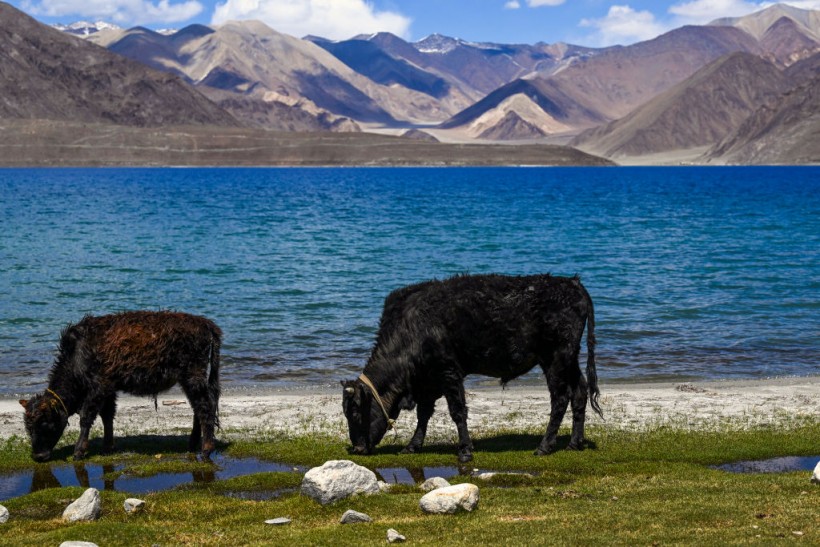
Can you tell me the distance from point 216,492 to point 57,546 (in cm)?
361

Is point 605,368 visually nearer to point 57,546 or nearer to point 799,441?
point 799,441

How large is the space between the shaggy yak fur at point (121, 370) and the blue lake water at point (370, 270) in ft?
32.7

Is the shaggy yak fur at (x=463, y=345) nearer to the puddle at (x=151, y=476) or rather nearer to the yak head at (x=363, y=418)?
the yak head at (x=363, y=418)

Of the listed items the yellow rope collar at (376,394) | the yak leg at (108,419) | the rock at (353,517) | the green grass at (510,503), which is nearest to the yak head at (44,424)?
the green grass at (510,503)

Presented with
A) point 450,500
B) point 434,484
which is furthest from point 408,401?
point 450,500

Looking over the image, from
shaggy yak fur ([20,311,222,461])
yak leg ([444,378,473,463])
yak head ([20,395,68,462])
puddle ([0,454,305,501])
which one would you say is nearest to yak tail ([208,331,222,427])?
shaggy yak fur ([20,311,222,461])

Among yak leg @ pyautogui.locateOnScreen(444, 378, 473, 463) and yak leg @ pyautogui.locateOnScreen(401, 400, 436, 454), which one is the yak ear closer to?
yak leg @ pyautogui.locateOnScreen(401, 400, 436, 454)

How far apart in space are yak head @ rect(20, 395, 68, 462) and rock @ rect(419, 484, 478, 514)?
7.48 meters

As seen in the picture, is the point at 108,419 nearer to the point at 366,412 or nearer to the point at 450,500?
the point at 366,412

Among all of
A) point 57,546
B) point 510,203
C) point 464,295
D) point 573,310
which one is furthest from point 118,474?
point 510,203

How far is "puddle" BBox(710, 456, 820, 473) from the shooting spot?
16500 mm

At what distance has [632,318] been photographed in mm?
40969

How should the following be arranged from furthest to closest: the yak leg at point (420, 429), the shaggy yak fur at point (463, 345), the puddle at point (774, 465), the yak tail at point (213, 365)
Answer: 1. the yak tail at point (213, 365)
2. the yak leg at point (420, 429)
3. the shaggy yak fur at point (463, 345)
4. the puddle at point (774, 465)

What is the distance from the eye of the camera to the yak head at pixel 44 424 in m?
17.5
